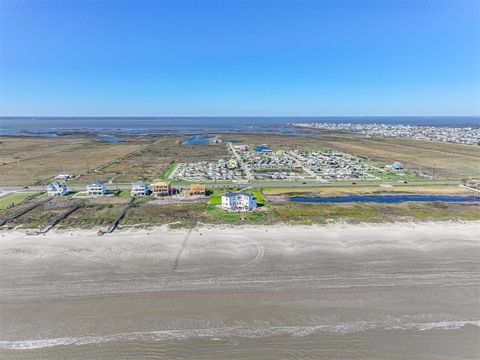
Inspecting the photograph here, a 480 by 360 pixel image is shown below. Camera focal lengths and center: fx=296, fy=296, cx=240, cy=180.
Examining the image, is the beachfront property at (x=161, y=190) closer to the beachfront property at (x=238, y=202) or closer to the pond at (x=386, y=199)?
the beachfront property at (x=238, y=202)

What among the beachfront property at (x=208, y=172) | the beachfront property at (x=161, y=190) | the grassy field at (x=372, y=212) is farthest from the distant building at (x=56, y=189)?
the grassy field at (x=372, y=212)

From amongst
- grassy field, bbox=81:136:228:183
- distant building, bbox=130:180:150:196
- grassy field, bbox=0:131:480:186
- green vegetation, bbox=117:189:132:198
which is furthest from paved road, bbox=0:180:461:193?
grassy field, bbox=81:136:228:183

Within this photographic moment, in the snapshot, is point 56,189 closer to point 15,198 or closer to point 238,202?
point 15,198

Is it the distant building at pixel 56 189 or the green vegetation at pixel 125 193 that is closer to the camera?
the distant building at pixel 56 189

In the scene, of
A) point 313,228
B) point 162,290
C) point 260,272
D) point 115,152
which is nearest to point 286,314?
point 260,272

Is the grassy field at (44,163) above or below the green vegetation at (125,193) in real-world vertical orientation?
above

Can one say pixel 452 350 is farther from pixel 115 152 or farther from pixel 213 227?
pixel 115 152
